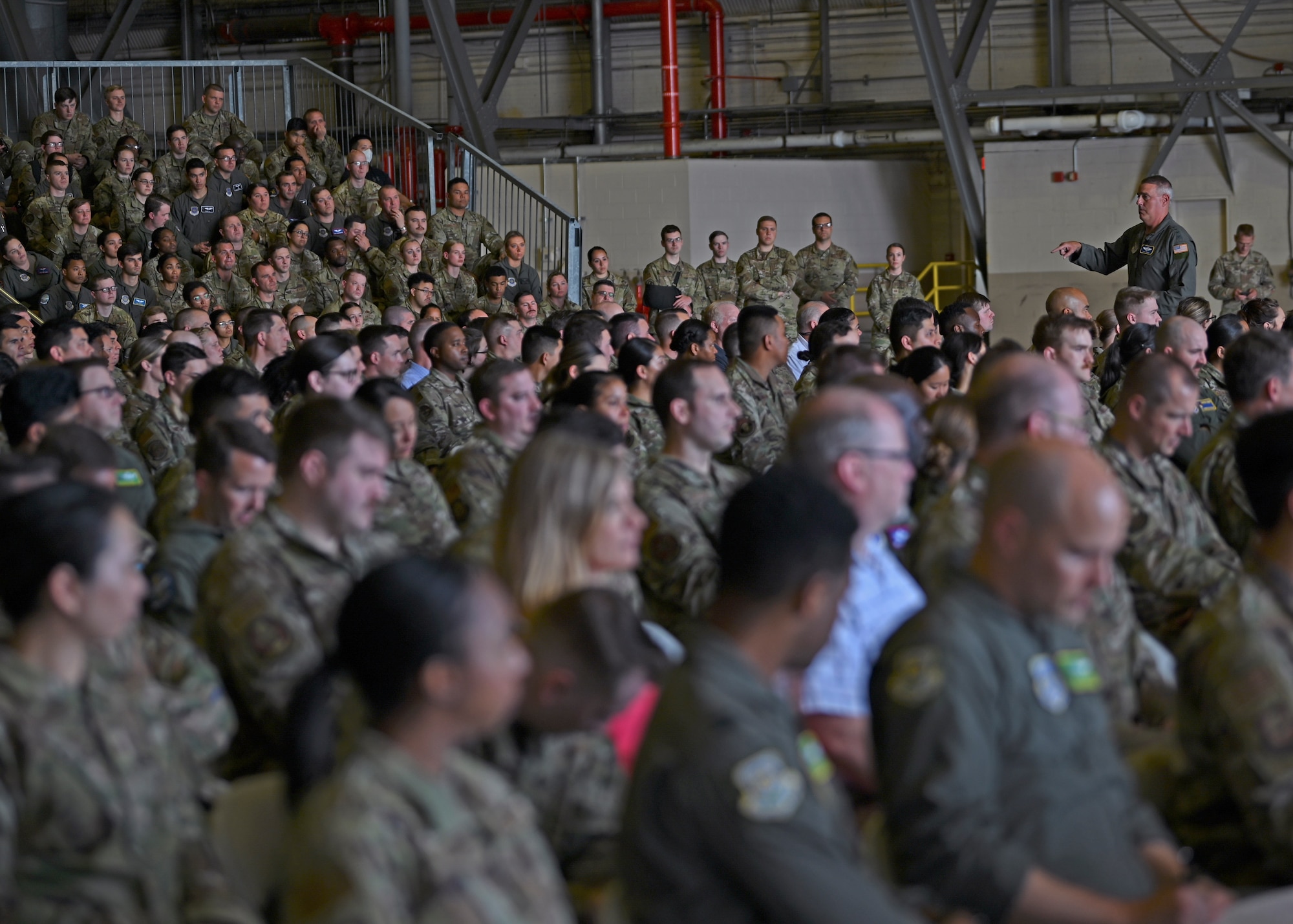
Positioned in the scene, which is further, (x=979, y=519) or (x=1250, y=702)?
(x=979, y=519)

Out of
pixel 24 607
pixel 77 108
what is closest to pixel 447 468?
pixel 24 607

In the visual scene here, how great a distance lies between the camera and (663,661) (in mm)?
2354

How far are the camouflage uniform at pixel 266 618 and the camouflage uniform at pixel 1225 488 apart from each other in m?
2.76

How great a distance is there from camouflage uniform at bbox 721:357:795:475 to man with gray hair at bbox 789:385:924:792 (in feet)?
9.91

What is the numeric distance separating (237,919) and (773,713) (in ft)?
2.70

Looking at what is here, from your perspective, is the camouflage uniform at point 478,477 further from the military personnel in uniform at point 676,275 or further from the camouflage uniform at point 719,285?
the camouflage uniform at point 719,285

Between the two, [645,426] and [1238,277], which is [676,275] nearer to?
[1238,277]

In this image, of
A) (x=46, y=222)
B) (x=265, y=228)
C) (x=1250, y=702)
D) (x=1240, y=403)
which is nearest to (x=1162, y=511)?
(x=1240, y=403)

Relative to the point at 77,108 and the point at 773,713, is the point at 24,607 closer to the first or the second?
the point at 773,713

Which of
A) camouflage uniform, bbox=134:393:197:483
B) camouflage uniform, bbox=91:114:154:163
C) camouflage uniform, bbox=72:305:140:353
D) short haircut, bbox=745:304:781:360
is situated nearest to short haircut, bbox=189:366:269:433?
camouflage uniform, bbox=134:393:197:483

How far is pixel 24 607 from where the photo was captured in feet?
6.94

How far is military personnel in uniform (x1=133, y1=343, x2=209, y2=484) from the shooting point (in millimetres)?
5895

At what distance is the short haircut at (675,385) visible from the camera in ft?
13.3

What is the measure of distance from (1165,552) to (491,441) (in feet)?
6.76
